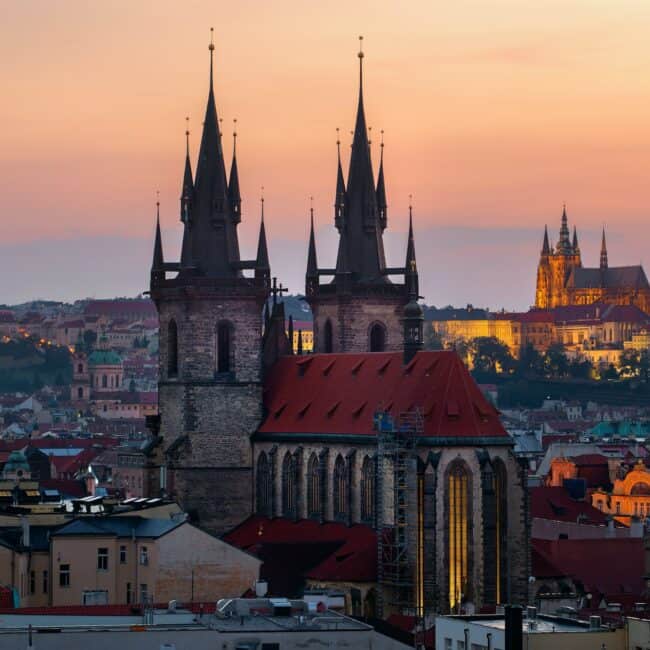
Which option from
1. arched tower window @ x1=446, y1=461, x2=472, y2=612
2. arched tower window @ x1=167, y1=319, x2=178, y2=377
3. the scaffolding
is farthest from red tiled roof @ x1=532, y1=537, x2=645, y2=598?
arched tower window @ x1=167, y1=319, x2=178, y2=377

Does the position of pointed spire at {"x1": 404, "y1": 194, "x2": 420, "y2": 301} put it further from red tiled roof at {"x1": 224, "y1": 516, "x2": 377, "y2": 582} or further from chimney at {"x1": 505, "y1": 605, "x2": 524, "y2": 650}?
chimney at {"x1": 505, "y1": 605, "x2": 524, "y2": 650}

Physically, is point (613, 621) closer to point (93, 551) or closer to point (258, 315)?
point (93, 551)

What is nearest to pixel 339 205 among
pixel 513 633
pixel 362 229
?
pixel 362 229

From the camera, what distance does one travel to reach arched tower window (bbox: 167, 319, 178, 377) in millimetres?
109688

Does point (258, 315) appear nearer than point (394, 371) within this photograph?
No

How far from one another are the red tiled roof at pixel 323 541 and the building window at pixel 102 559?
9.11 m

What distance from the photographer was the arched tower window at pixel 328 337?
11383 centimetres

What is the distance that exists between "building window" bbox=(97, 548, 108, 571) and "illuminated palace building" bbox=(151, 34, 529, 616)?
30.2 feet

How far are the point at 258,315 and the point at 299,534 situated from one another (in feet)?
32.1

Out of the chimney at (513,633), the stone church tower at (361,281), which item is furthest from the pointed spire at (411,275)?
the chimney at (513,633)

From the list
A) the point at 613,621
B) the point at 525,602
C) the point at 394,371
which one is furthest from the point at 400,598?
the point at 613,621

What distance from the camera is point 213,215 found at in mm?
108500

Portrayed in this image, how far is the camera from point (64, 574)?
8850 cm

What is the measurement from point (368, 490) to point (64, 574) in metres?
14.7
